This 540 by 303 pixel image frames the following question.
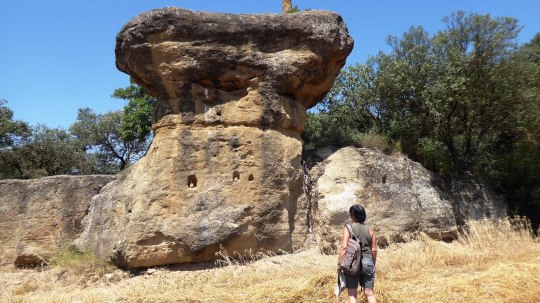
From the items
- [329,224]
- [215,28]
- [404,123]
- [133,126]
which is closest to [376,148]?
[404,123]

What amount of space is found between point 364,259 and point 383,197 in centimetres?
420

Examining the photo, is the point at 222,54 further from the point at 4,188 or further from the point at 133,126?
the point at 133,126

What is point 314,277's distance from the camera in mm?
6668

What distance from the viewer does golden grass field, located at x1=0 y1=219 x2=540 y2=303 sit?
620cm

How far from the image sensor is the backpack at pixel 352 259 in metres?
5.16

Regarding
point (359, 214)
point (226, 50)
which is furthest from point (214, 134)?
point (359, 214)

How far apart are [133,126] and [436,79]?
13730 mm

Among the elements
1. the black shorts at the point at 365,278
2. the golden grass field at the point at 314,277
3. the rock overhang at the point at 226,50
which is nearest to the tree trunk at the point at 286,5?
the rock overhang at the point at 226,50

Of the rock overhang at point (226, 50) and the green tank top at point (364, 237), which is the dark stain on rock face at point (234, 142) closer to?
the rock overhang at point (226, 50)

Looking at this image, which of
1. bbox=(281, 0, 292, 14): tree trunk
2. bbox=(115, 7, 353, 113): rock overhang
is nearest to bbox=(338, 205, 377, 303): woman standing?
bbox=(115, 7, 353, 113): rock overhang

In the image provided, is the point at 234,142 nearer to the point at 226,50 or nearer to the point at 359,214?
the point at 226,50

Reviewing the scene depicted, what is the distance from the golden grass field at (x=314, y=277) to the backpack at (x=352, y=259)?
41.0 inches

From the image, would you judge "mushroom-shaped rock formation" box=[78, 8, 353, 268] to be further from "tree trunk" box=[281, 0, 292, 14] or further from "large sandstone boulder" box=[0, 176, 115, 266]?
"tree trunk" box=[281, 0, 292, 14]

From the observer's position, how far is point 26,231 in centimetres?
979
